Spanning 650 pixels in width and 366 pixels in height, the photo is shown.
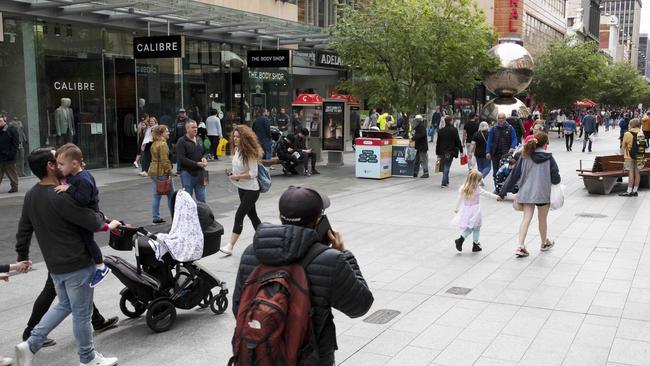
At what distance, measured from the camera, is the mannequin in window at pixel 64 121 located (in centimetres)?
1845

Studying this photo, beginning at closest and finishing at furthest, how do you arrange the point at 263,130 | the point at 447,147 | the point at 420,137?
the point at 447,147
the point at 420,137
the point at 263,130

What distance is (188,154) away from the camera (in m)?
10.7

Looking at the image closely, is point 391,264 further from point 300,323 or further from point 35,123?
point 35,123

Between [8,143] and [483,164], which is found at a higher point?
[8,143]

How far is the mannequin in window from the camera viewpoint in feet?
60.5

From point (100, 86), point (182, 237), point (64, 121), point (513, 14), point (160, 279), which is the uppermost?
point (513, 14)

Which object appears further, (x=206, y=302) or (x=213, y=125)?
(x=213, y=125)

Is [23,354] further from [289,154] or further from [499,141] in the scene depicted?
[289,154]

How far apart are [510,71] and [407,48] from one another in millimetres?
11686

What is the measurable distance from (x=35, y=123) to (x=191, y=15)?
5.23 m

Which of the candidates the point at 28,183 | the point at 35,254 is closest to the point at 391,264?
the point at 35,254

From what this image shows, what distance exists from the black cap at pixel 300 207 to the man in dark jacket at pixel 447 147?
13.8 metres

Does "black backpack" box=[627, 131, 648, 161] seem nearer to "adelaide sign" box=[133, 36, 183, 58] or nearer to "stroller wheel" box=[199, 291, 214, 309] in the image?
"adelaide sign" box=[133, 36, 183, 58]

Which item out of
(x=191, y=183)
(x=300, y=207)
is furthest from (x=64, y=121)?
(x=300, y=207)
